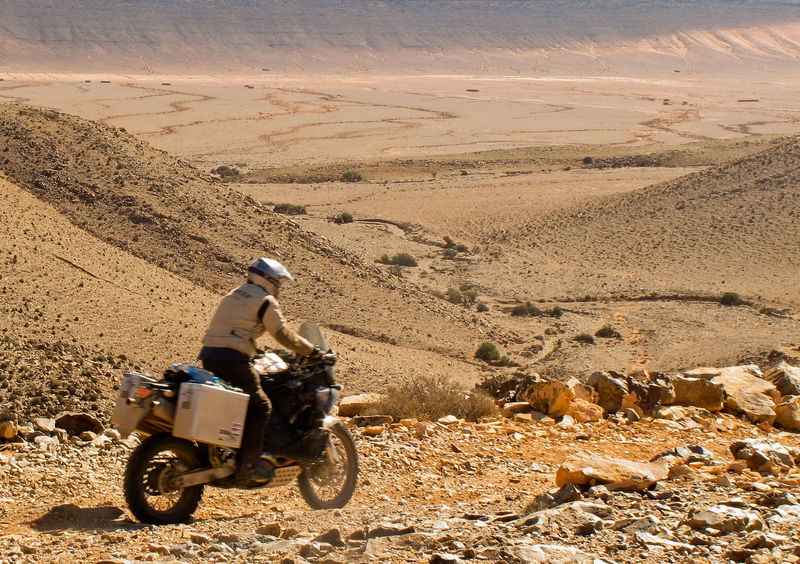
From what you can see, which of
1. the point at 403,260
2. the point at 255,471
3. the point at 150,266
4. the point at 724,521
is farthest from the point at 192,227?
the point at 724,521

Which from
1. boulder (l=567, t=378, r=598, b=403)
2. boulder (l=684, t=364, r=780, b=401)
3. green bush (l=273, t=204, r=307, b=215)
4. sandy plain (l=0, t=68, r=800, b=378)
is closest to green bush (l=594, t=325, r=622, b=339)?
sandy plain (l=0, t=68, r=800, b=378)

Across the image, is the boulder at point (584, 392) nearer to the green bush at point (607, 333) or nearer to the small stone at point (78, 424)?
the small stone at point (78, 424)

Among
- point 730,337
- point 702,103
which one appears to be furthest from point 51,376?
point 702,103

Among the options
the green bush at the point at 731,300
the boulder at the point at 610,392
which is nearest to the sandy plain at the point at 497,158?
the green bush at the point at 731,300

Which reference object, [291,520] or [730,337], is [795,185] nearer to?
[730,337]

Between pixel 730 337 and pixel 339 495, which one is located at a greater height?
pixel 339 495

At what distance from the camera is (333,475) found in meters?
6.83

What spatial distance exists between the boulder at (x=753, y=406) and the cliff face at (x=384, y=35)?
113 meters

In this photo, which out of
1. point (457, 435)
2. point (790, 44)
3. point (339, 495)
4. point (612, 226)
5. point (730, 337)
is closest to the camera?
point (339, 495)

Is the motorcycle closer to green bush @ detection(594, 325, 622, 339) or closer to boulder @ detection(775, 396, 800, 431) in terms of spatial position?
boulder @ detection(775, 396, 800, 431)

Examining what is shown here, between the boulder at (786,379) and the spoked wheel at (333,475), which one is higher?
the spoked wheel at (333,475)

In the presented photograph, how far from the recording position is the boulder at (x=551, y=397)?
32.6ft

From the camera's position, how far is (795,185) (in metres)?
37.5

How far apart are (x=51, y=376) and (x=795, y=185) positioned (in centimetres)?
3155
